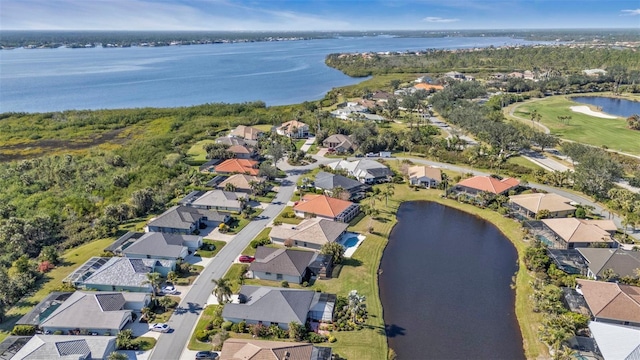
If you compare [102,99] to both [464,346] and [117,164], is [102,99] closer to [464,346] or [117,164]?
[117,164]

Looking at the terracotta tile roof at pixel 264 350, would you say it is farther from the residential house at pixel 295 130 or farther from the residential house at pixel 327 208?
the residential house at pixel 295 130

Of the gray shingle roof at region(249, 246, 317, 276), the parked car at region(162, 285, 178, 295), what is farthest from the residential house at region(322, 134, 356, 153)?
the parked car at region(162, 285, 178, 295)

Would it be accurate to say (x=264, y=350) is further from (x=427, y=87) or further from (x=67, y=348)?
(x=427, y=87)

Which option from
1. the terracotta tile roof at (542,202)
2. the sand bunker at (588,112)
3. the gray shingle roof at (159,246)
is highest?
the sand bunker at (588,112)

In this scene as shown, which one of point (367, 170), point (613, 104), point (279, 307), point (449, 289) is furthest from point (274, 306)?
point (613, 104)

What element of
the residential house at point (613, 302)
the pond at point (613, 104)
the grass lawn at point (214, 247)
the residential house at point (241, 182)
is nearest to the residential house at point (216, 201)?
the residential house at point (241, 182)

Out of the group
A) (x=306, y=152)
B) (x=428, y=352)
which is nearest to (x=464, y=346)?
(x=428, y=352)
